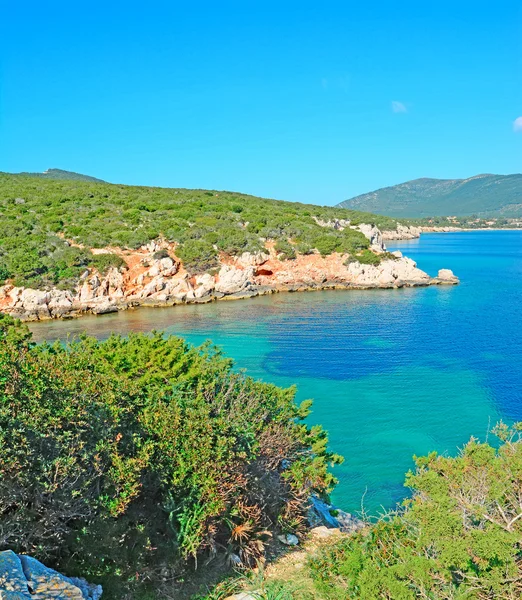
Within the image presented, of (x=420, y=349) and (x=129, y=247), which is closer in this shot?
(x=420, y=349)

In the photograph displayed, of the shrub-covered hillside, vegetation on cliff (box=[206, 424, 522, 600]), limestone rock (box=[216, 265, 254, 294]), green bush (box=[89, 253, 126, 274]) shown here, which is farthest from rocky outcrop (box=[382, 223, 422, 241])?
vegetation on cliff (box=[206, 424, 522, 600])

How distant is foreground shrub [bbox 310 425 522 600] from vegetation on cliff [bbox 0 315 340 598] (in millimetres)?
1774

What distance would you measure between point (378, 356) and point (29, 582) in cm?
2582

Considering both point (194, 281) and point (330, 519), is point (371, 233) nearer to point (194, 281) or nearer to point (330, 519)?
point (194, 281)

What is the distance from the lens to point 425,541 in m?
6.92

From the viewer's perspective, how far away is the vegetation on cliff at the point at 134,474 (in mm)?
7027

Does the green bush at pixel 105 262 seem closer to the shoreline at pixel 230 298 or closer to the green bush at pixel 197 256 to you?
the shoreline at pixel 230 298

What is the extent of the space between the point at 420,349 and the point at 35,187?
226ft

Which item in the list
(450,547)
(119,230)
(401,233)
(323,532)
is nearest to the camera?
(450,547)

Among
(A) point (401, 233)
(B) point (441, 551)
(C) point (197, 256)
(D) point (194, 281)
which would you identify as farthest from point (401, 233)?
(B) point (441, 551)

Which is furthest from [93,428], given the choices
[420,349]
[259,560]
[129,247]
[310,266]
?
[310,266]

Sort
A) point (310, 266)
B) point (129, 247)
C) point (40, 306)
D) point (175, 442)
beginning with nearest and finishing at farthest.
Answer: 1. point (175, 442)
2. point (40, 306)
3. point (129, 247)
4. point (310, 266)

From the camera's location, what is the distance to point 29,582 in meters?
6.04

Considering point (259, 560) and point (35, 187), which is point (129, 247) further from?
point (259, 560)
